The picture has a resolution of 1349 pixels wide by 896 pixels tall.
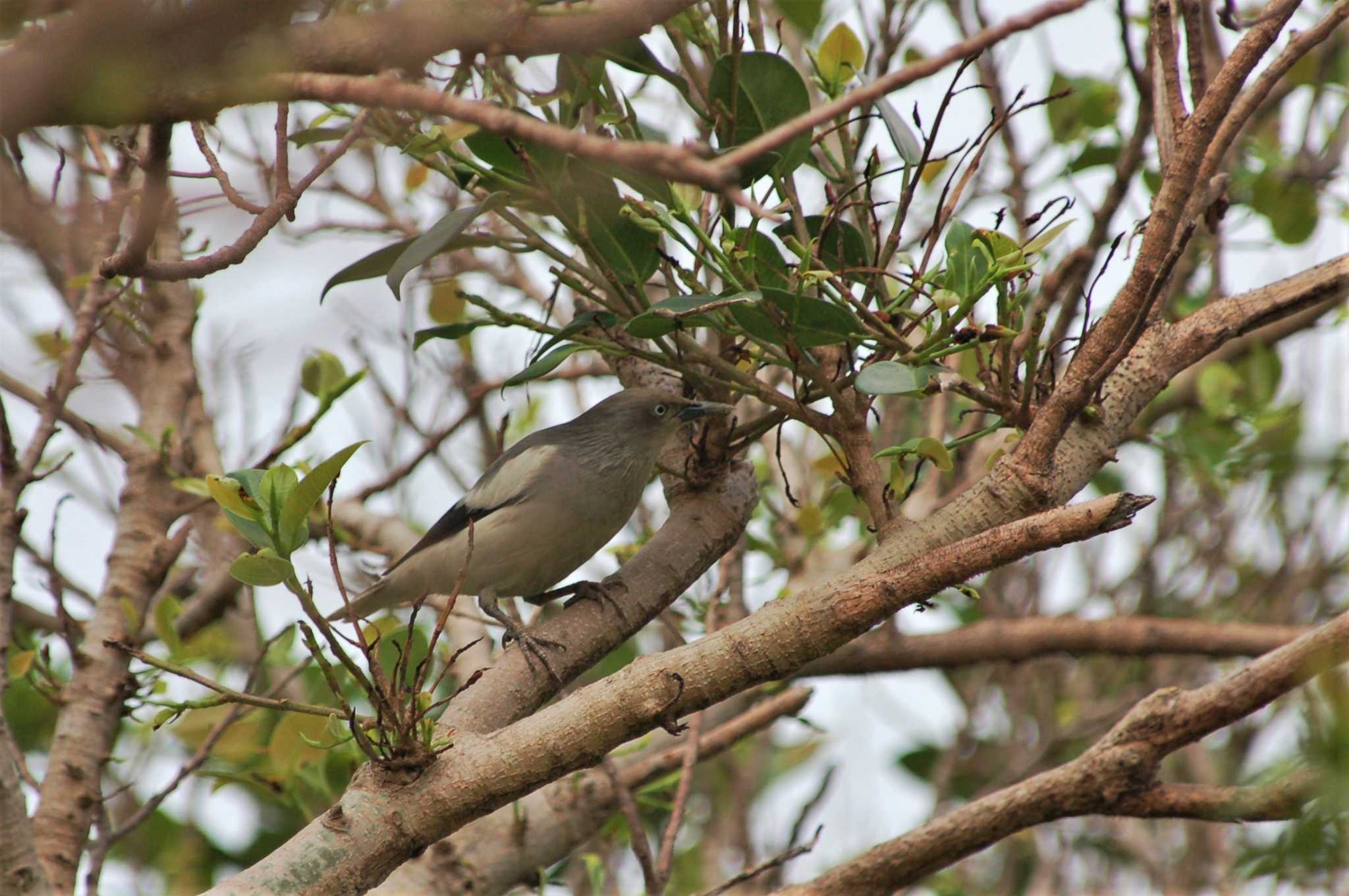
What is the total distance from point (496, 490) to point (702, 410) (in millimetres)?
1304

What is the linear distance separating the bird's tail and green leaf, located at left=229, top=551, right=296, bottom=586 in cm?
250

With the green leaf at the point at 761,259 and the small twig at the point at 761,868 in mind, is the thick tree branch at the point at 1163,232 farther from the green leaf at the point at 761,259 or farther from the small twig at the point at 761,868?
the small twig at the point at 761,868

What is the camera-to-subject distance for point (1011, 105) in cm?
318

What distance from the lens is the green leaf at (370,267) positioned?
3248mm

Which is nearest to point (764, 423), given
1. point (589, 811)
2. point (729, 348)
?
point (729, 348)

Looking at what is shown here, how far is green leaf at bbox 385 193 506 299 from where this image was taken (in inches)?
115

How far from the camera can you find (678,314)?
2746mm

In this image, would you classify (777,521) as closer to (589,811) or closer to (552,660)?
(589,811)

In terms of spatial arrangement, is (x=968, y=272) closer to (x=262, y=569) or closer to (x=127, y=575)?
(x=262, y=569)

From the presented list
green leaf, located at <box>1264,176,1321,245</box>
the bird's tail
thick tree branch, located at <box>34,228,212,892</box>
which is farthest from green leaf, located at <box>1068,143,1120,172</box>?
thick tree branch, located at <box>34,228,212,892</box>

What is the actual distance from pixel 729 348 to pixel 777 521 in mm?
1918

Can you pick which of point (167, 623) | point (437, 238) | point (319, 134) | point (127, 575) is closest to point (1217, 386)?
point (437, 238)

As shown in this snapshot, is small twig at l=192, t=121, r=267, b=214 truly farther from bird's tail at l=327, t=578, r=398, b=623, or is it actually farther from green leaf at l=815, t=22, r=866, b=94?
bird's tail at l=327, t=578, r=398, b=623

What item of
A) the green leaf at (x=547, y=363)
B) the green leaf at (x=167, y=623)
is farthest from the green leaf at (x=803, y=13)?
the green leaf at (x=167, y=623)
